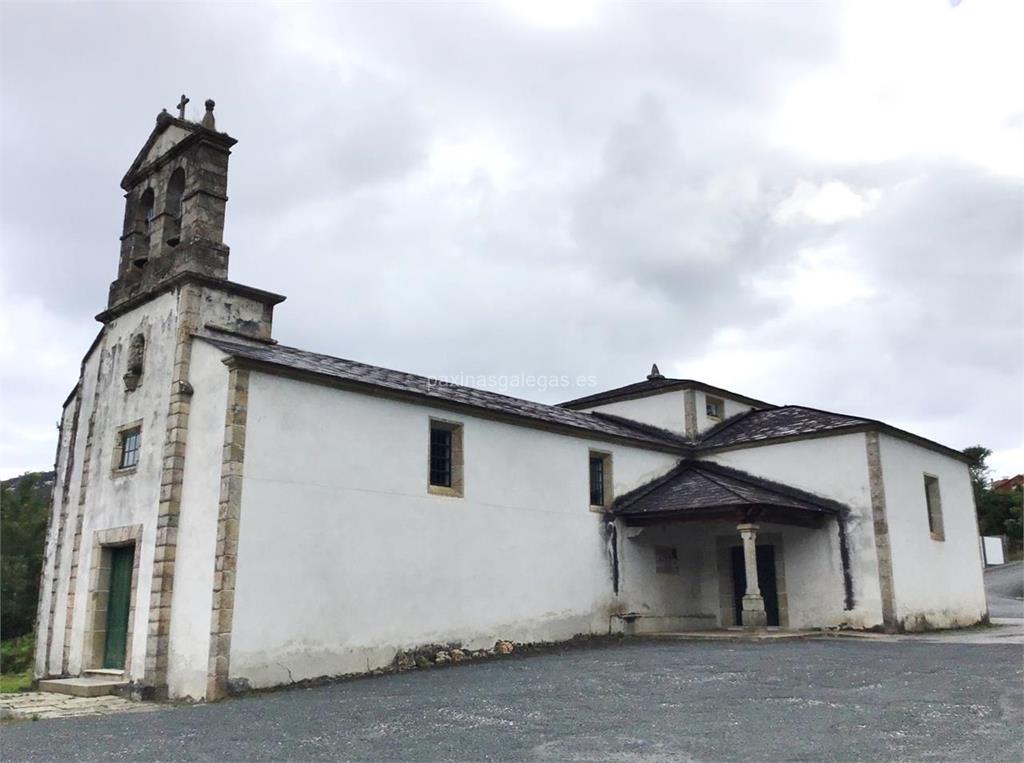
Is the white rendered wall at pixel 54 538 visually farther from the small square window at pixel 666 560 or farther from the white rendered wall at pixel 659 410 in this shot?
A: the white rendered wall at pixel 659 410

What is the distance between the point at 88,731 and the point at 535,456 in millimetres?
9717

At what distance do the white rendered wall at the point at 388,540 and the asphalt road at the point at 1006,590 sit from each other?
1347 centimetres

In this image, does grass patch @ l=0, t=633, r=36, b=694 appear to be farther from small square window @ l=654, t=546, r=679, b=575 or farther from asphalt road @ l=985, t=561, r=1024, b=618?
asphalt road @ l=985, t=561, r=1024, b=618

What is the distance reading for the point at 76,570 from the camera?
14016 mm

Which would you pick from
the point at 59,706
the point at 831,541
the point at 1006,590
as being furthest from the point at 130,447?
the point at 1006,590

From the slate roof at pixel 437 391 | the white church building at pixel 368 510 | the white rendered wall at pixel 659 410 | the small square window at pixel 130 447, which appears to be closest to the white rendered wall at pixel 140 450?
the white church building at pixel 368 510

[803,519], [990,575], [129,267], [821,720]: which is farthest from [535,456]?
[990,575]

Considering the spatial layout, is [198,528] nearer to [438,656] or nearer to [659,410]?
[438,656]

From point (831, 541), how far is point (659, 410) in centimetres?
572

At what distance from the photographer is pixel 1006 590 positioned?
2959 centimetres

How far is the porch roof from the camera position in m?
16.5

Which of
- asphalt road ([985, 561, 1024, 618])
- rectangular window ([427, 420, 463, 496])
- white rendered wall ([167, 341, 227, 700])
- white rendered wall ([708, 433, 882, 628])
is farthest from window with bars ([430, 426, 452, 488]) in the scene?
asphalt road ([985, 561, 1024, 618])

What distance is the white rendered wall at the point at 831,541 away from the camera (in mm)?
16953

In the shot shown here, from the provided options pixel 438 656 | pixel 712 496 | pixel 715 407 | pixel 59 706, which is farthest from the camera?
pixel 715 407
